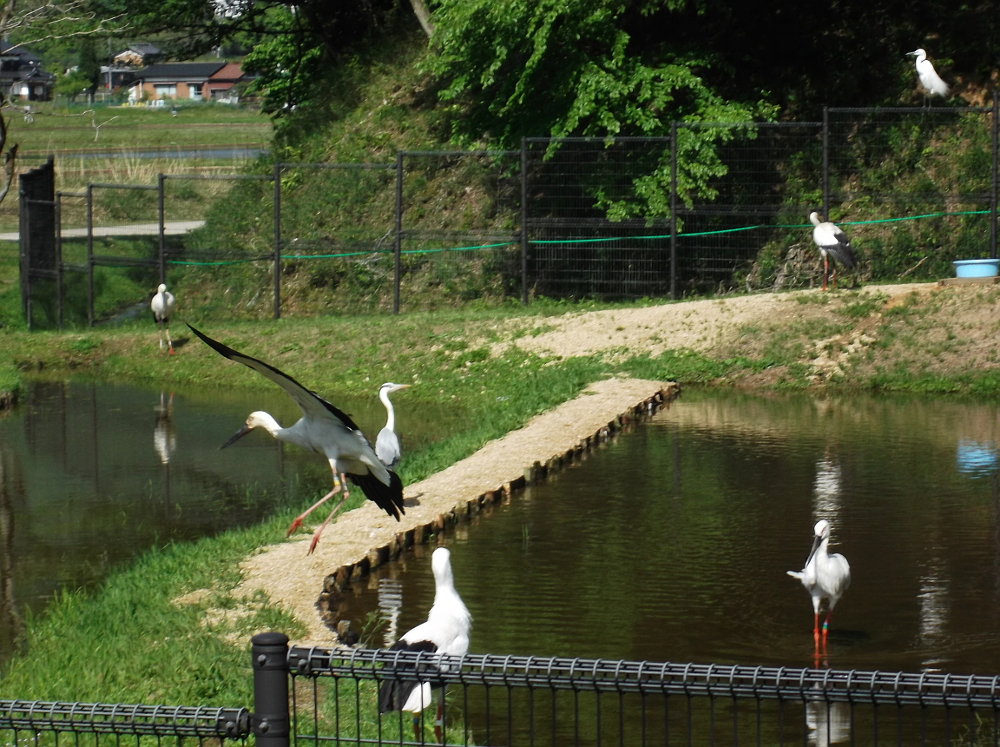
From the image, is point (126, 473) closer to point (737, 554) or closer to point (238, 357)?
point (737, 554)

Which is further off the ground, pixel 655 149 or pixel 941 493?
pixel 655 149

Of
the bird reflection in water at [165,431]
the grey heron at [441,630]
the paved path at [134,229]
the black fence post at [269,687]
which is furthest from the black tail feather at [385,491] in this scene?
the paved path at [134,229]

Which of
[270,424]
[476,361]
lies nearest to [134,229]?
[476,361]

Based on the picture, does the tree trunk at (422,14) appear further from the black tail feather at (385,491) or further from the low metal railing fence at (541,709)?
the low metal railing fence at (541,709)

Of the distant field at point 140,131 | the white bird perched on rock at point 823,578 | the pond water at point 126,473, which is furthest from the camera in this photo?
the distant field at point 140,131

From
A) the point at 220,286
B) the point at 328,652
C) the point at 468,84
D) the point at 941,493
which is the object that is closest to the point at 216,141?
the point at 220,286

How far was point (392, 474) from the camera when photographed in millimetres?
9047

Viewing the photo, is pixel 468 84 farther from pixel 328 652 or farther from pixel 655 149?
pixel 328 652

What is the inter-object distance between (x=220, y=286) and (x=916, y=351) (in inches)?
510

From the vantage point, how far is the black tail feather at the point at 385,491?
9.01 meters

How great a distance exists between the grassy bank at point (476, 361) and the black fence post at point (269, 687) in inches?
146

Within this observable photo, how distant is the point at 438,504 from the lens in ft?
34.0

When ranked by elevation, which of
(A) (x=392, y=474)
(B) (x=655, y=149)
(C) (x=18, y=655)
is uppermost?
(B) (x=655, y=149)

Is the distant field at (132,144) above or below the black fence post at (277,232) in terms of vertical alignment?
above
